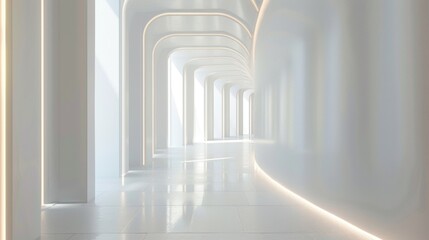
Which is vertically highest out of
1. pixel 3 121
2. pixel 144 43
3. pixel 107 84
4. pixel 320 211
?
pixel 144 43

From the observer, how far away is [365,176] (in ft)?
15.9

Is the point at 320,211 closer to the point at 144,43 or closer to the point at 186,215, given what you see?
the point at 186,215

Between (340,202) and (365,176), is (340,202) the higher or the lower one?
the lower one

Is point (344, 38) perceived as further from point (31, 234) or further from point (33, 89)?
point (31, 234)

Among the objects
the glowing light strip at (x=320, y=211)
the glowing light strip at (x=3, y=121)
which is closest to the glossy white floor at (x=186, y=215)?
Result: the glowing light strip at (x=320, y=211)

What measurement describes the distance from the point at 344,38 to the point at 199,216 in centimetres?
253

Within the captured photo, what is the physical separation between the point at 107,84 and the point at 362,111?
601 centimetres

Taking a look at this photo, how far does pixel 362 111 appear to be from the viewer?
4.96 metres

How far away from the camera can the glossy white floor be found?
4.76 meters

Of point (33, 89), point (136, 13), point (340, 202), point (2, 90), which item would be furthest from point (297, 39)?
point (136, 13)

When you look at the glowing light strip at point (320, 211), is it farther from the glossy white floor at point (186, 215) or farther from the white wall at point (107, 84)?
the white wall at point (107, 84)

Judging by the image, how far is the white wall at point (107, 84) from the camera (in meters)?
9.74

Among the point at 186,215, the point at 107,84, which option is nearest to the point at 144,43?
the point at 107,84

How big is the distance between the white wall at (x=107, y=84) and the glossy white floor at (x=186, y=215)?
81 cm
